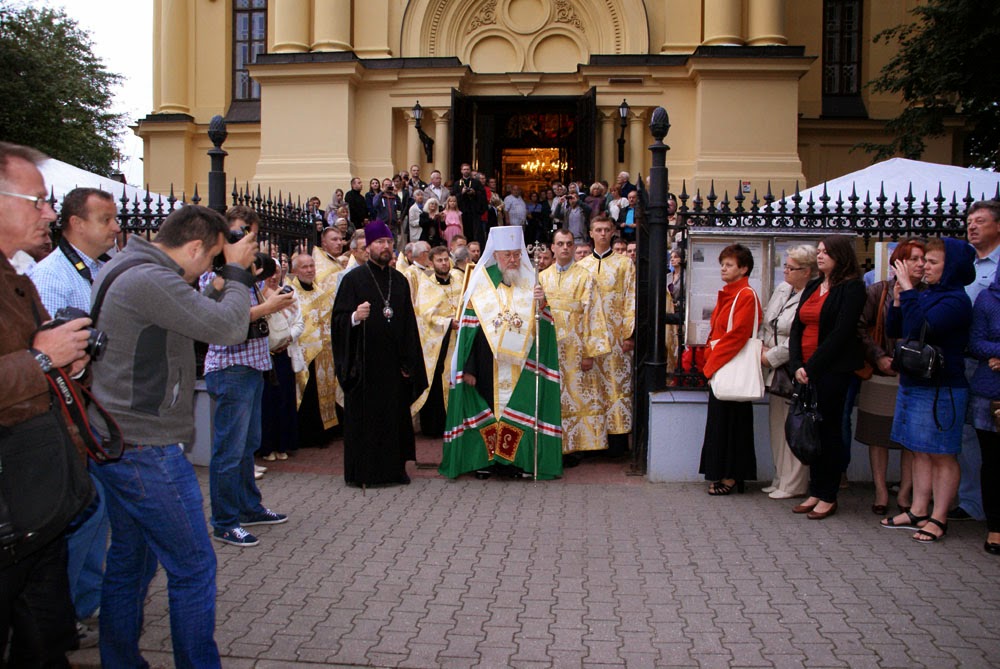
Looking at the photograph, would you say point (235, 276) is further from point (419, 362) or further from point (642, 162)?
point (642, 162)

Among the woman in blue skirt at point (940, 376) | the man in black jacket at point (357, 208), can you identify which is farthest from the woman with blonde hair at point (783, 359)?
the man in black jacket at point (357, 208)

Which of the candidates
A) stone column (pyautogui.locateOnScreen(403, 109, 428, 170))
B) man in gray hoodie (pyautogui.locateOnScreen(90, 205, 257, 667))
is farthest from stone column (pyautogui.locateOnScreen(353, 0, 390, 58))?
man in gray hoodie (pyautogui.locateOnScreen(90, 205, 257, 667))

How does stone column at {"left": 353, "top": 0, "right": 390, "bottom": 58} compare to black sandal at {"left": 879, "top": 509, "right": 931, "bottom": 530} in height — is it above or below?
above

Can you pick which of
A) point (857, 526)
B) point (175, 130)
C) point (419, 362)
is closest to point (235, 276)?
point (419, 362)

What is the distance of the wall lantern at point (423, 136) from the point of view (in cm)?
1903

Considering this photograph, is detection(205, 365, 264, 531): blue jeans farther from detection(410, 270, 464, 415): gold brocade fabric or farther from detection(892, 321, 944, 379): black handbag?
detection(892, 321, 944, 379): black handbag

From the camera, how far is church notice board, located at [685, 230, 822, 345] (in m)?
7.98

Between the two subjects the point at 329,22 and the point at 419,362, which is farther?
the point at 329,22

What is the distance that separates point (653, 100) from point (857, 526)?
48.0 ft

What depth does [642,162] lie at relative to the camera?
20094mm

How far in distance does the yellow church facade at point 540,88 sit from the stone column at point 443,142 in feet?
0.09

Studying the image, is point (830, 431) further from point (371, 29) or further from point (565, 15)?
point (371, 29)

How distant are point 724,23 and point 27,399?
60.9ft

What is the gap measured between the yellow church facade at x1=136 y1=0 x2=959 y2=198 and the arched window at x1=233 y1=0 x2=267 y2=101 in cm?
357
